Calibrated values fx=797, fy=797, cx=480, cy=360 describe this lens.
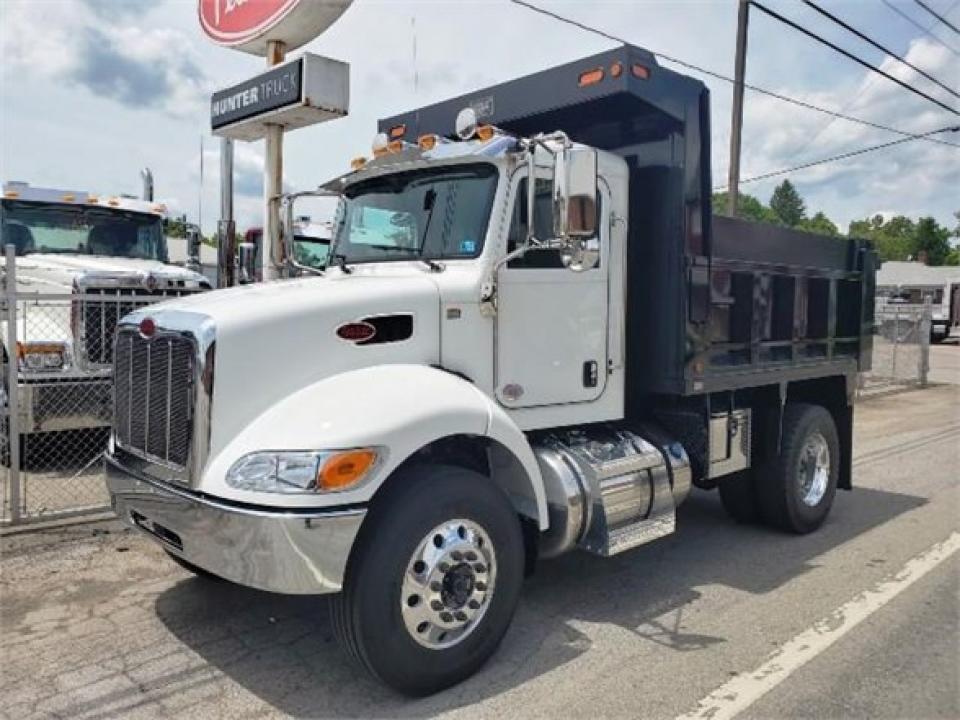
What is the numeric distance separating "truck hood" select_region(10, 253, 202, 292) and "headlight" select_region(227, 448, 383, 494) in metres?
5.52

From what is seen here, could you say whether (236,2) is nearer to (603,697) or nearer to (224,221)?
(224,221)

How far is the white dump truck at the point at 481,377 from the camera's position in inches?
130

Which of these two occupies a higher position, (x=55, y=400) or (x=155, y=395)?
(x=155, y=395)

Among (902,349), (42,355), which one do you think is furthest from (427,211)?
(902,349)

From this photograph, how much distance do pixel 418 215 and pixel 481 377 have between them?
1.04 meters

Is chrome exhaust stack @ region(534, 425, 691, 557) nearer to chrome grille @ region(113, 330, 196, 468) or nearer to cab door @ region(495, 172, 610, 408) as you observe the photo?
cab door @ region(495, 172, 610, 408)

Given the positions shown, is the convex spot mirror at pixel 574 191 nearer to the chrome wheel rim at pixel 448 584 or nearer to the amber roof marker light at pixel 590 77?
the amber roof marker light at pixel 590 77

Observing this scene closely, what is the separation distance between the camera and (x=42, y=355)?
7094 millimetres

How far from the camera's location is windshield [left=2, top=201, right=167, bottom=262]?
8828 millimetres

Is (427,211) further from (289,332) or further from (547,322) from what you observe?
(289,332)

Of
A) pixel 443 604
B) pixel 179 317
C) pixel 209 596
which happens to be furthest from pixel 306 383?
pixel 209 596

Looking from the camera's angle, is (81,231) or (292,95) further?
(81,231)

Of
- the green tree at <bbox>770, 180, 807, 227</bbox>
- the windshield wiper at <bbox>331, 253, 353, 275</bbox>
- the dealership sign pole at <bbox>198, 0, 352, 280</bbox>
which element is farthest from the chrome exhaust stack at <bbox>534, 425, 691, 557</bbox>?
the green tree at <bbox>770, 180, 807, 227</bbox>

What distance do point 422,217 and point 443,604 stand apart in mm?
2131
